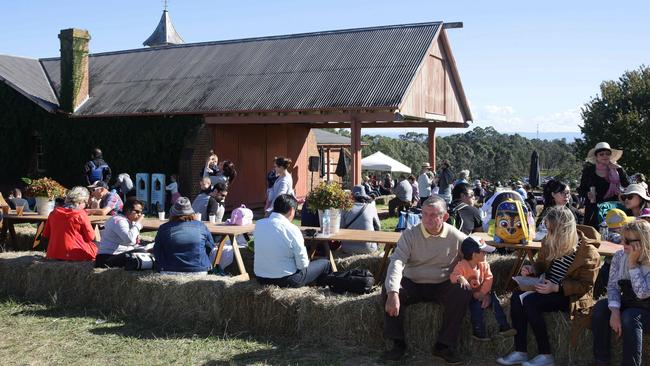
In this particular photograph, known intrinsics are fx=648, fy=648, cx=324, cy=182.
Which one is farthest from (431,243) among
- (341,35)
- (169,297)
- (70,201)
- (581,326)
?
(341,35)

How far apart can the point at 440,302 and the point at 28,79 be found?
20.3 metres

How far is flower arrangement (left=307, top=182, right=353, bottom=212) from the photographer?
7043 mm

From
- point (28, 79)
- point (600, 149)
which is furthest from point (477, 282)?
point (28, 79)

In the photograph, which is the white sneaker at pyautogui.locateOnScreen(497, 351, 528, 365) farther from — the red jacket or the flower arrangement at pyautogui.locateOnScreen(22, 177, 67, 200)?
the flower arrangement at pyautogui.locateOnScreen(22, 177, 67, 200)

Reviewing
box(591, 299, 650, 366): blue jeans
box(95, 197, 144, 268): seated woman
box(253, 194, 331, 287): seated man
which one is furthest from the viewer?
box(95, 197, 144, 268): seated woman

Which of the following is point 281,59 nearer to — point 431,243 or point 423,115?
point 423,115

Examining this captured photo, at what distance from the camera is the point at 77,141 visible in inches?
796

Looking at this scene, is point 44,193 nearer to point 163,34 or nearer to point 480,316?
point 480,316

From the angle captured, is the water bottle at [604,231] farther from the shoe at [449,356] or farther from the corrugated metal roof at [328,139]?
the corrugated metal roof at [328,139]

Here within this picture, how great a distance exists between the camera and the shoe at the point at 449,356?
4.86m

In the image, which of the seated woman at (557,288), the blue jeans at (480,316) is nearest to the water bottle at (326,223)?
the blue jeans at (480,316)

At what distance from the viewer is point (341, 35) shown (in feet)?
65.7

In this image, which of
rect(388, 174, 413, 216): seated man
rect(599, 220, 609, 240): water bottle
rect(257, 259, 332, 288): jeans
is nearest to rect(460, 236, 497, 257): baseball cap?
rect(257, 259, 332, 288): jeans

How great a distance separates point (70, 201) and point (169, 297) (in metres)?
2.08
